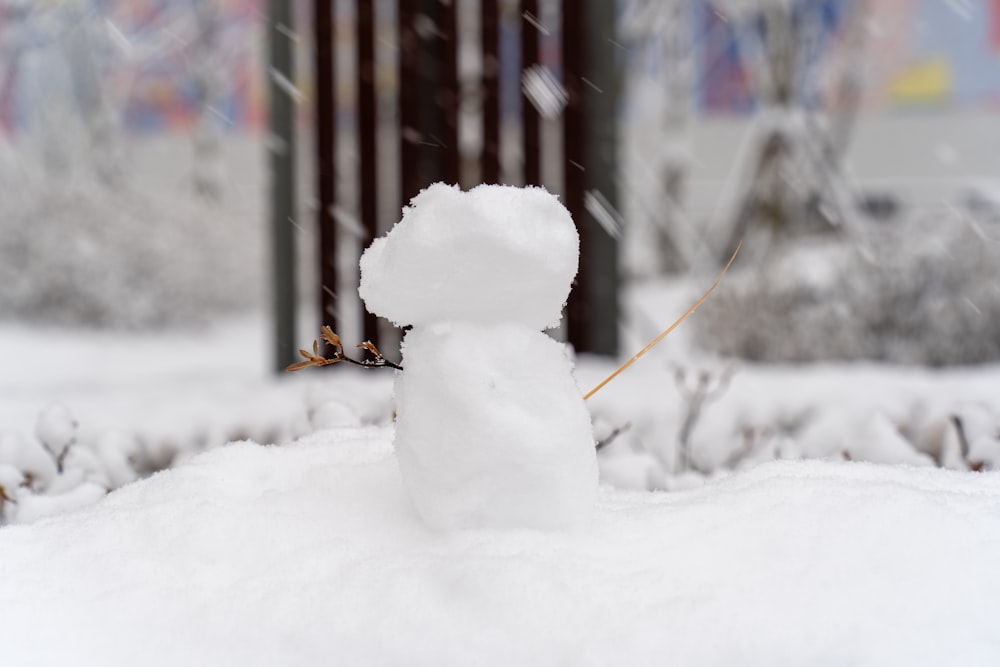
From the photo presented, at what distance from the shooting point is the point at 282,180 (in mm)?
4852

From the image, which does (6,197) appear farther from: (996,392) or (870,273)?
(996,392)

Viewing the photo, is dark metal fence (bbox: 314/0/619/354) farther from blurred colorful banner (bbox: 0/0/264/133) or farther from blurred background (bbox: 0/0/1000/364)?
blurred colorful banner (bbox: 0/0/264/133)

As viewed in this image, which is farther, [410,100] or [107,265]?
[107,265]

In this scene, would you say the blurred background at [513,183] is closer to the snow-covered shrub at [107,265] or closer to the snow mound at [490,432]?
the snow-covered shrub at [107,265]

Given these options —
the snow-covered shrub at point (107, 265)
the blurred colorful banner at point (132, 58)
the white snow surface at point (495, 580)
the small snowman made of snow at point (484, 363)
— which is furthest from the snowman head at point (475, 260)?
the blurred colorful banner at point (132, 58)

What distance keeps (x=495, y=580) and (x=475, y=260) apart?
417mm

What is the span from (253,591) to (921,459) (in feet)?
4.99

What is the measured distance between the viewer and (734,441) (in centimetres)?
312

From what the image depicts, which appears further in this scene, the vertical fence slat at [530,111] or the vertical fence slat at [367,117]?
the vertical fence slat at [367,117]

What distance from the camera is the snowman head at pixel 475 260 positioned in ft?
4.37

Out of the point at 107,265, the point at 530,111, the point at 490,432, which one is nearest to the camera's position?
the point at 490,432

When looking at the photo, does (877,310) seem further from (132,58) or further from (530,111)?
(132,58)

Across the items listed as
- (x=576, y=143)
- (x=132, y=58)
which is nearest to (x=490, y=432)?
(x=576, y=143)

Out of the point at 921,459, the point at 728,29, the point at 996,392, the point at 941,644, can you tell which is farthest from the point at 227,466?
the point at 728,29
